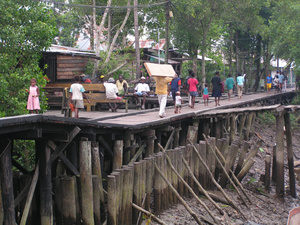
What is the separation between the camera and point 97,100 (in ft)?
53.3

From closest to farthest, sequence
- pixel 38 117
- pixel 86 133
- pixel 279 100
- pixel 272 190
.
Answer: pixel 38 117 < pixel 86 133 < pixel 272 190 < pixel 279 100

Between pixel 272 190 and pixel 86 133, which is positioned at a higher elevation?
pixel 86 133

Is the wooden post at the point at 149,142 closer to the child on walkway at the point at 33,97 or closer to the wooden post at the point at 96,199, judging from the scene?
the child on walkway at the point at 33,97

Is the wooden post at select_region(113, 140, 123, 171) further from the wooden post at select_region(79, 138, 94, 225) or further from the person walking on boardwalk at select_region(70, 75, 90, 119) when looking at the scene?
the person walking on boardwalk at select_region(70, 75, 90, 119)

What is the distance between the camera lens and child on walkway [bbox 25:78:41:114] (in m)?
11.8

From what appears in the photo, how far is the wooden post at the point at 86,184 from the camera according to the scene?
313 inches

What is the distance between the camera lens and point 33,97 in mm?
11922

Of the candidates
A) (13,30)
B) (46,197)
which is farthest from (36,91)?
(46,197)

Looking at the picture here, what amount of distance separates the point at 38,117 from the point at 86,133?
2048mm

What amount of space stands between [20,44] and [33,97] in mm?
1500

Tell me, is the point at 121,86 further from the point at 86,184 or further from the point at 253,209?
the point at 86,184

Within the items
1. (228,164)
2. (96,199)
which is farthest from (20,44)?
(228,164)

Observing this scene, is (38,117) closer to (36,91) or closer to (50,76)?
(36,91)

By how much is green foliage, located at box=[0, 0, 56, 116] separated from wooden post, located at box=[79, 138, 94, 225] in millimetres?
3978
